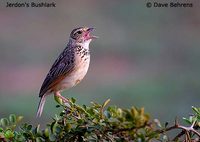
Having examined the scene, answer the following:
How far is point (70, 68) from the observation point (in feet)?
19.0

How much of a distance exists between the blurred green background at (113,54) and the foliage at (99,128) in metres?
9.70

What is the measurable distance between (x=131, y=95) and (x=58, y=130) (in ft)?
42.2

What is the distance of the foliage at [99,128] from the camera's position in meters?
2.42

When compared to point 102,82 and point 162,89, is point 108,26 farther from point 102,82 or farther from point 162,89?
point 162,89

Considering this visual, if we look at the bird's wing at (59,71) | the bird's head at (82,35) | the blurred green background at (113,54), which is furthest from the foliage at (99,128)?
the blurred green background at (113,54)

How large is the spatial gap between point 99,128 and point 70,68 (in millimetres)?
3166

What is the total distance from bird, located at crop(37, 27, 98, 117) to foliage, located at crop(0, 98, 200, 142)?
2608 mm

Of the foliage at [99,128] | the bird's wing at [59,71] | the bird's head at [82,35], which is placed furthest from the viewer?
the bird's head at [82,35]

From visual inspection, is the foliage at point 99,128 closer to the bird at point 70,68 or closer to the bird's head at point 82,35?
the bird at point 70,68

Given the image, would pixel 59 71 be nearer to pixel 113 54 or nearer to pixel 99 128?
pixel 99 128

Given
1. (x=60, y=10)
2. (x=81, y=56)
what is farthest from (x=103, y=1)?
(x=81, y=56)

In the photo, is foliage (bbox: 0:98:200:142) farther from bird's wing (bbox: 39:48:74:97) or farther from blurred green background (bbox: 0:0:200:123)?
blurred green background (bbox: 0:0:200:123)

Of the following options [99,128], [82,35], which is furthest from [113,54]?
[99,128]

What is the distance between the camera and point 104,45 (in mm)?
21453
